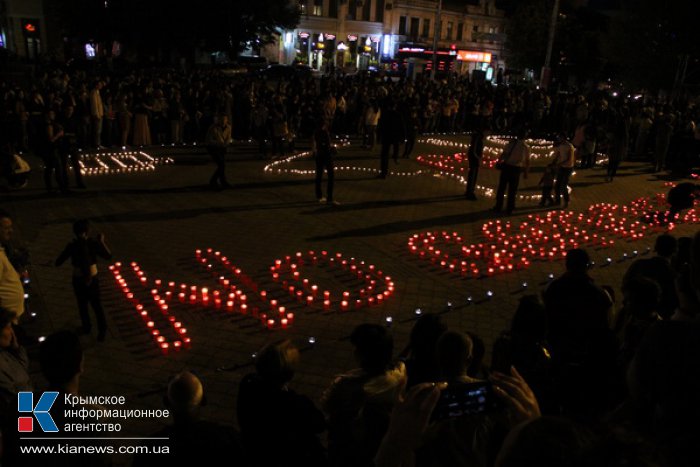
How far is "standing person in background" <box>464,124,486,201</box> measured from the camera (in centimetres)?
1317

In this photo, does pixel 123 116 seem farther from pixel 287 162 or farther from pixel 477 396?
pixel 477 396

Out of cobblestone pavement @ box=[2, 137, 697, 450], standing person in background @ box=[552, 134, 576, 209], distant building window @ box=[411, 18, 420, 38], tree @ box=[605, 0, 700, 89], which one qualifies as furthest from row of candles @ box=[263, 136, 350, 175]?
distant building window @ box=[411, 18, 420, 38]

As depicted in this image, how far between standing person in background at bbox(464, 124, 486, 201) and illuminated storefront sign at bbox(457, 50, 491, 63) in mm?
57766

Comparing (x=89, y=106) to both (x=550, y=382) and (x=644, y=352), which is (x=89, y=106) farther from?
(x=644, y=352)

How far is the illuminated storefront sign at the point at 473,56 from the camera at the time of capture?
68375 mm

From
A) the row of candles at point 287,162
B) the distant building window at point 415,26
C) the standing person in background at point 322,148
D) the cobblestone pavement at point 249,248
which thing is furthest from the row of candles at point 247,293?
the distant building window at point 415,26

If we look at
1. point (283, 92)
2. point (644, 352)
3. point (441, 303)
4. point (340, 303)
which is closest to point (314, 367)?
point (340, 303)

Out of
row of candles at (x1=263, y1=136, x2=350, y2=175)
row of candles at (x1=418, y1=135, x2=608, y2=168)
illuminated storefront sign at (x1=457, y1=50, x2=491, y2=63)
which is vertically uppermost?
illuminated storefront sign at (x1=457, y1=50, x2=491, y2=63)

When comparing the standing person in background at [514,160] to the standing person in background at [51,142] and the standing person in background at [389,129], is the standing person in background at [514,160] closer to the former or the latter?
the standing person in background at [389,129]

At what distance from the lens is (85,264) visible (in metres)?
6.49

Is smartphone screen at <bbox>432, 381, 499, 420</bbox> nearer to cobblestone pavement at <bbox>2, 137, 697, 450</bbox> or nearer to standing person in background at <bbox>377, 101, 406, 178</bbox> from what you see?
cobblestone pavement at <bbox>2, 137, 697, 450</bbox>

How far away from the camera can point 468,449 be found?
2680 millimetres

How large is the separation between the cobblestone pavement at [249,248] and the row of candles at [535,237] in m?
0.30

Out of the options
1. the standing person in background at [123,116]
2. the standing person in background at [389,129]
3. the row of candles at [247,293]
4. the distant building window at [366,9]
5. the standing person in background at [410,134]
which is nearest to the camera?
the row of candles at [247,293]
